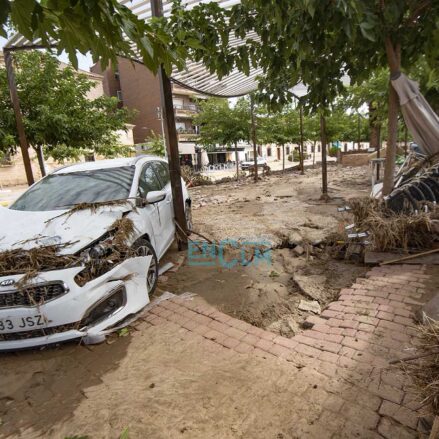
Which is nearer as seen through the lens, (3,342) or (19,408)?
(19,408)

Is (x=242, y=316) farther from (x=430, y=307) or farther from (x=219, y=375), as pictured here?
(x=430, y=307)

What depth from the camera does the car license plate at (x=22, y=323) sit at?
105 inches

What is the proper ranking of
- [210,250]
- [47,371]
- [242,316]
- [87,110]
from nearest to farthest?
1. [47,371]
2. [242,316]
3. [210,250]
4. [87,110]

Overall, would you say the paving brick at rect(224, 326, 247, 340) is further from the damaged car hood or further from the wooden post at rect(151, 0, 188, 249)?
the wooden post at rect(151, 0, 188, 249)

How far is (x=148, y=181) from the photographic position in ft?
16.1

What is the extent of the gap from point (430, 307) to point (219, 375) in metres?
2.09

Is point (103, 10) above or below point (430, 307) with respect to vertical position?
above

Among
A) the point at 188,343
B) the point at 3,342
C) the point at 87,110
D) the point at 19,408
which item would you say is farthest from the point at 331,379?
the point at 87,110

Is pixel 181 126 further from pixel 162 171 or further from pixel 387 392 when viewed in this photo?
pixel 387 392

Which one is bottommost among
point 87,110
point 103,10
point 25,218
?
point 25,218

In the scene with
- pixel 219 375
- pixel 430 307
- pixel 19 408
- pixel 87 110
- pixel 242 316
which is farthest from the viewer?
pixel 87 110

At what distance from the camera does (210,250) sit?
5.73 m

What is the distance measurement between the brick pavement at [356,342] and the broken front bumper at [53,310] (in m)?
0.69

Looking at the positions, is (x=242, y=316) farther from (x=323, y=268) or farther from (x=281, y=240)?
(x=281, y=240)
